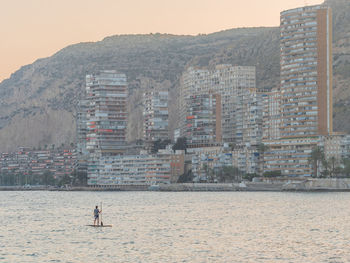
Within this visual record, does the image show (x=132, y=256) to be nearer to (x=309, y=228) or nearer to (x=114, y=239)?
(x=114, y=239)

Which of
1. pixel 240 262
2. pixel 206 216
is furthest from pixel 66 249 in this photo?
pixel 206 216

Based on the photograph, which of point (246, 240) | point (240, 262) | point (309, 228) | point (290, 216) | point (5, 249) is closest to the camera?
point (240, 262)

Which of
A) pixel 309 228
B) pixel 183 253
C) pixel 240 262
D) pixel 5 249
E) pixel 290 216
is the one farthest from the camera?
→ pixel 290 216

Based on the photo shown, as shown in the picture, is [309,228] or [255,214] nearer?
[309,228]

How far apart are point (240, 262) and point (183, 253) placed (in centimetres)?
778

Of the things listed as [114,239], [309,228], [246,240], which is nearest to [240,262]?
[246,240]

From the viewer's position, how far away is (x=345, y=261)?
70.3 m

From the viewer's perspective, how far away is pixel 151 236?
91875 mm

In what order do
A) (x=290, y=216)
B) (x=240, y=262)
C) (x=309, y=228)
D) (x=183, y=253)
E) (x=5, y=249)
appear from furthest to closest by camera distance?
(x=290, y=216) < (x=309, y=228) < (x=5, y=249) < (x=183, y=253) < (x=240, y=262)

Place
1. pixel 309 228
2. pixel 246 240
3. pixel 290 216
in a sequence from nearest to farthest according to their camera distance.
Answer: pixel 246 240 → pixel 309 228 → pixel 290 216

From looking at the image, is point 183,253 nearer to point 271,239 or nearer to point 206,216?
point 271,239

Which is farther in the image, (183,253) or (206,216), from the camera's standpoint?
(206,216)

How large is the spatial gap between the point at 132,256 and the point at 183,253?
508 centimetres

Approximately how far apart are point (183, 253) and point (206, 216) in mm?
49517
